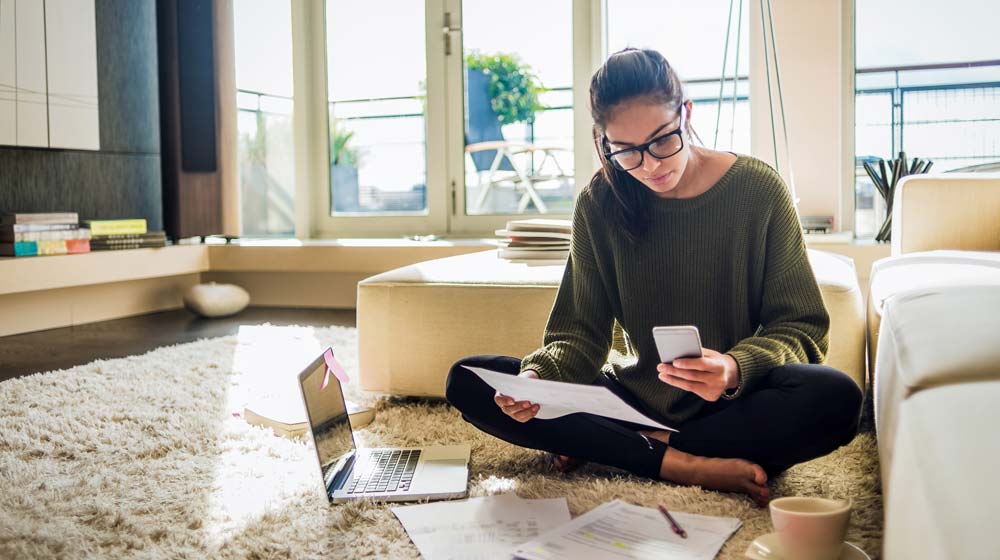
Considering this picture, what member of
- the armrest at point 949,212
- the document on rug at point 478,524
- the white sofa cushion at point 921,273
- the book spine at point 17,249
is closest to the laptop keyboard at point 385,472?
the document on rug at point 478,524

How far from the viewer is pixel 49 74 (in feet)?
12.8

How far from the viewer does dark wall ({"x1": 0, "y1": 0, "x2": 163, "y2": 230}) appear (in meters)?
3.97

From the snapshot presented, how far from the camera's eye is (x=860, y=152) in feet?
13.6

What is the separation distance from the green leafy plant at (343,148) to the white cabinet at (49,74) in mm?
1335

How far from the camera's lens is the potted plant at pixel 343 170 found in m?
5.14

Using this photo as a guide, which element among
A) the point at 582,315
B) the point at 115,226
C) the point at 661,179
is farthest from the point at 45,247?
the point at 661,179

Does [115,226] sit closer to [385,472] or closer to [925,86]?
[385,472]

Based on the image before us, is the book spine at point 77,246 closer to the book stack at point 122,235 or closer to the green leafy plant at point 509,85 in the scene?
the book stack at point 122,235

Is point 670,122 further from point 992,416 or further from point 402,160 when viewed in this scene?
point 402,160

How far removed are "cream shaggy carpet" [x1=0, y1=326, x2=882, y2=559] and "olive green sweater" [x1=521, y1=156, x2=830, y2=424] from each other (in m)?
0.24

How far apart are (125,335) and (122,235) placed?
0.68 meters

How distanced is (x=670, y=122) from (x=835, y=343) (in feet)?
2.65

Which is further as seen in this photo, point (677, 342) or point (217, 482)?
point (217, 482)

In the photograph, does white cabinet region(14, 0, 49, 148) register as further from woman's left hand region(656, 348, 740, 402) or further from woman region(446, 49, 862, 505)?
woman's left hand region(656, 348, 740, 402)
